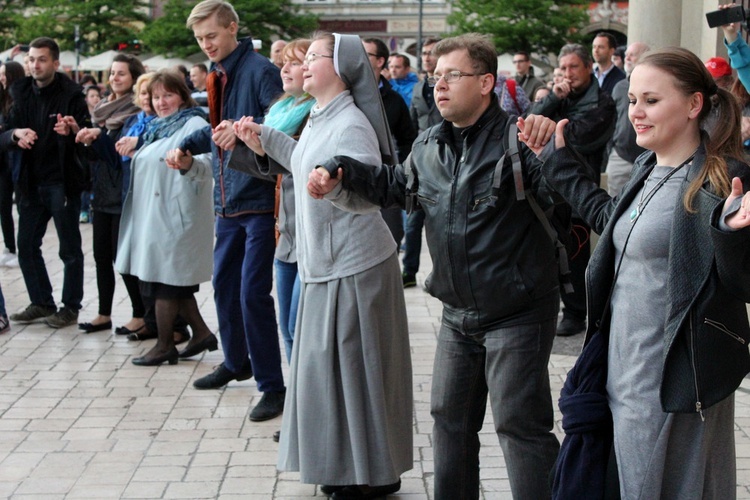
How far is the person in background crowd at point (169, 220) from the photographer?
7.38m

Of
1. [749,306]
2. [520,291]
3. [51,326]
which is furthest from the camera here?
[51,326]

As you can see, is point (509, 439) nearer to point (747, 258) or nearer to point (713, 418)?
point (713, 418)

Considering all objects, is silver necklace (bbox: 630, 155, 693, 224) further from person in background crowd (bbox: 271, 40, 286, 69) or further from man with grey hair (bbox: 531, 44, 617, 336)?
man with grey hair (bbox: 531, 44, 617, 336)

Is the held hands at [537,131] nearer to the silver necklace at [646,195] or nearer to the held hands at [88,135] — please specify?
the silver necklace at [646,195]

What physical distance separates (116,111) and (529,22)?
41.0 metres

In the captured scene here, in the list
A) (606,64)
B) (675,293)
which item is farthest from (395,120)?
(675,293)

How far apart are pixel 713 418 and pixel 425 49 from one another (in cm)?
780

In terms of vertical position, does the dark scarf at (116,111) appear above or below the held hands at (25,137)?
above

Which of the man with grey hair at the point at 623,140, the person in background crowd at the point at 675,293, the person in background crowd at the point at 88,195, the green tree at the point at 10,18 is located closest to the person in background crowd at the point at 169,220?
the man with grey hair at the point at 623,140

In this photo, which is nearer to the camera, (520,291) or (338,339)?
(520,291)

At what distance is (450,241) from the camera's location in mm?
4020

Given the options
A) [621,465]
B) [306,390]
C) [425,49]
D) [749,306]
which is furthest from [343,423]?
[425,49]

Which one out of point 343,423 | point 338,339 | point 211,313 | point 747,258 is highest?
point 747,258

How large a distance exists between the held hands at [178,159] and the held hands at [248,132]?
1375 millimetres
